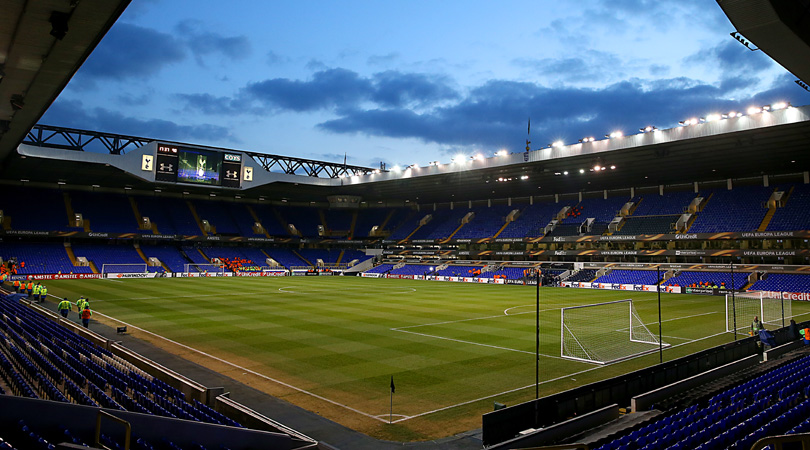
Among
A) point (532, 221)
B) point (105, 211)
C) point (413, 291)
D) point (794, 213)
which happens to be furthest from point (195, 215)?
point (794, 213)

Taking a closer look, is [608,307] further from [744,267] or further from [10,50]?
[10,50]

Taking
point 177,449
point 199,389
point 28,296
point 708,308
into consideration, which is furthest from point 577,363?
point 28,296

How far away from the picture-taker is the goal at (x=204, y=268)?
61688 millimetres

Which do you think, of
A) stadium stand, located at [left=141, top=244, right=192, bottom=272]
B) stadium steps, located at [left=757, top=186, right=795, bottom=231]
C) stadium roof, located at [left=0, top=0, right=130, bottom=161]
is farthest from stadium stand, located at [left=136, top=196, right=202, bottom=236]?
stadium steps, located at [left=757, top=186, right=795, bottom=231]

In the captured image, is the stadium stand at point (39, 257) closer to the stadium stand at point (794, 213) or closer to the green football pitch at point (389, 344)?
the green football pitch at point (389, 344)

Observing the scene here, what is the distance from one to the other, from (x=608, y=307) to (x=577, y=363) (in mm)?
15348

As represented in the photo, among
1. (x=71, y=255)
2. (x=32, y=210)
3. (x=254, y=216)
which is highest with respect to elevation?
(x=254, y=216)

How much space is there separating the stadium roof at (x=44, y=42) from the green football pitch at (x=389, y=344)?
36.8 ft

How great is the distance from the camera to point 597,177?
5472 cm

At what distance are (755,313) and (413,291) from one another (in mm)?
26226

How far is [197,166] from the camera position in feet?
168

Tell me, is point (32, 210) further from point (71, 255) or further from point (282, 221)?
point (282, 221)

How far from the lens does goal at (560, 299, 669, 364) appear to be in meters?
18.7

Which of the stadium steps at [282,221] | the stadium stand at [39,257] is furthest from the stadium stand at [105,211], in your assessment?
the stadium steps at [282,221]
